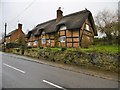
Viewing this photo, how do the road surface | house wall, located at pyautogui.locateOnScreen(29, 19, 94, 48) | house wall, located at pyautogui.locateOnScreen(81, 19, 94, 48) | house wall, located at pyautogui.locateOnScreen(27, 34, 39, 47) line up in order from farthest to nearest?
house wall, located at pyautogui.locateOnScreen(27, 34, 39, 47)
house wall, located at pyautogui.locateOnScreen(29, 19, 94, 48)
house wall, located at pyautogui.locateOnScreen(81, 19, 94, 48)
the road surface

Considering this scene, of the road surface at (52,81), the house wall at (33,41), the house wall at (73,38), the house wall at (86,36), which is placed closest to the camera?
the road surface at (52,81)

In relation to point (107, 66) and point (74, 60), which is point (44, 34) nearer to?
point (74, 60)

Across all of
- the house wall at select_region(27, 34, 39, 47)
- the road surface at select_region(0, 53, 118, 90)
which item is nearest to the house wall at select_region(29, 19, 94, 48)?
the house wall at select_region(27, 34, 39, 47)

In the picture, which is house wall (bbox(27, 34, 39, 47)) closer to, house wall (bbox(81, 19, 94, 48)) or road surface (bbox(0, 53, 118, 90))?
house wall (bbox(81, 19, 94, 48))

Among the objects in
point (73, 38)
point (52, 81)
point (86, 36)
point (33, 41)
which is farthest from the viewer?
point (33, 41)

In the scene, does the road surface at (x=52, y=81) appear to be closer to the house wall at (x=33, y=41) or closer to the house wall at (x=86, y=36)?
the house wall at (x=86, y=36)

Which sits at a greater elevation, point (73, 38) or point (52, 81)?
point (73, 38)

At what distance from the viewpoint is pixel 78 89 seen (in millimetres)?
6625

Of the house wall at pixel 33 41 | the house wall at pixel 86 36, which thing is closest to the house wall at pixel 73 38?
the house wall at pixel 86 36

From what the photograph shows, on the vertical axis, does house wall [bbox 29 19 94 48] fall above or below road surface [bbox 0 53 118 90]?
above

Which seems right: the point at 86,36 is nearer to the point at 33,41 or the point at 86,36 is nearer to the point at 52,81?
the point at 33,41

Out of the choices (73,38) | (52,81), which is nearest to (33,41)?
(73,38)

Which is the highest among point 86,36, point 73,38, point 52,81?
point 86,36

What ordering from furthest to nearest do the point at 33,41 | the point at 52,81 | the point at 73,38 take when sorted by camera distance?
1. the point at 33,41
2. the point at 73,38
3. the point at 52,81
